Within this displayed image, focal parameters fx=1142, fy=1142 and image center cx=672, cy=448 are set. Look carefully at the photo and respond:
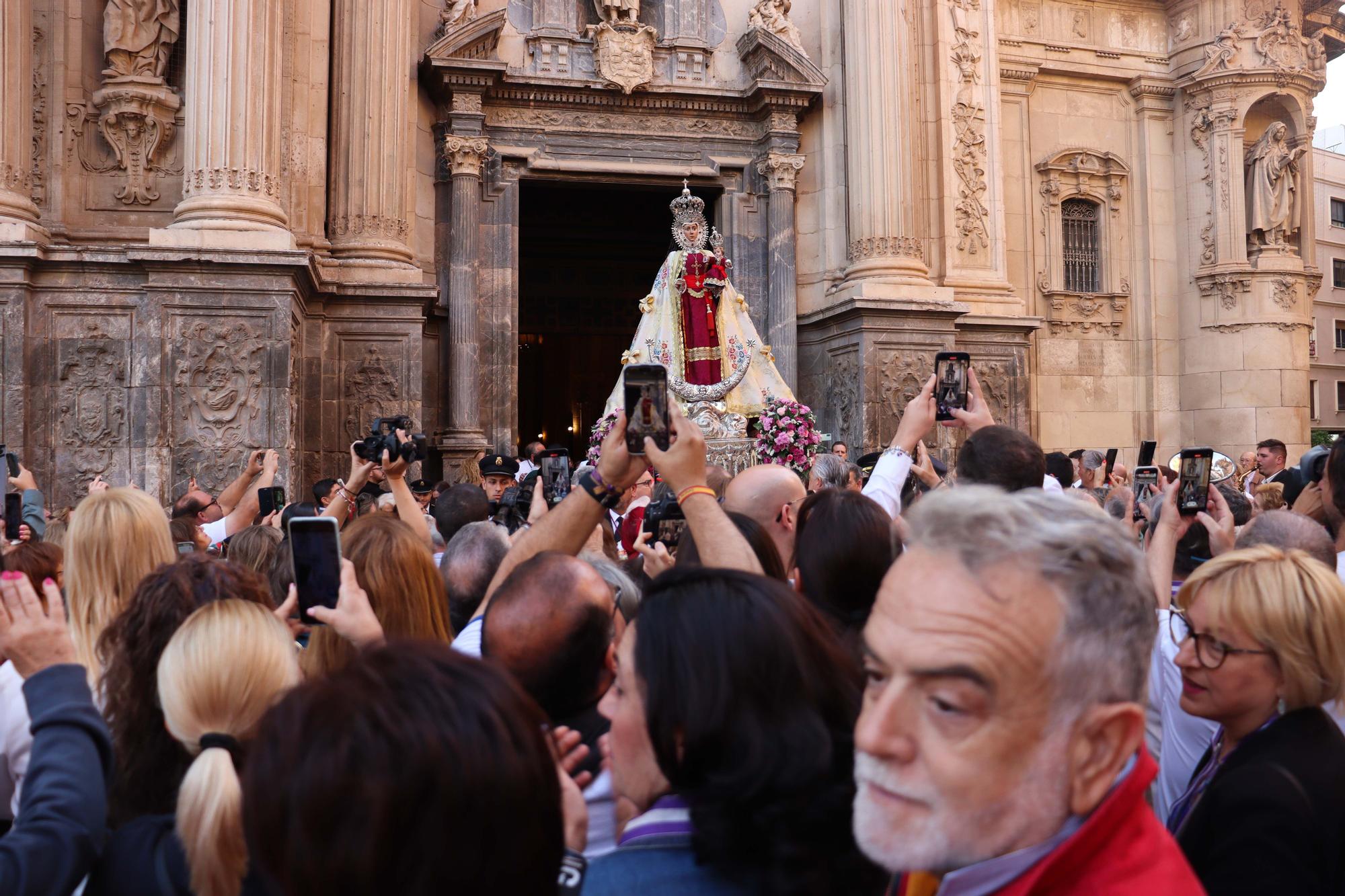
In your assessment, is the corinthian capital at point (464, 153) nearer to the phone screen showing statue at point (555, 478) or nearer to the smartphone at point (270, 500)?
the smartphone at point (270, 500)

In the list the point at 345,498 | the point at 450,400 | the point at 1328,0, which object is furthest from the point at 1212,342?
the point at 345,498

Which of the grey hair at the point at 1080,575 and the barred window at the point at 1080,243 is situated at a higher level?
the barred window at the point at 1080,243

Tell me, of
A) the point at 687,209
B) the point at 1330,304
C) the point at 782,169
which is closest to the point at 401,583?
the point at 687,209

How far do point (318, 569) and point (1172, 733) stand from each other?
2.37 meters

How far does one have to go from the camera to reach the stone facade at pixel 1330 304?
39000 millimetres

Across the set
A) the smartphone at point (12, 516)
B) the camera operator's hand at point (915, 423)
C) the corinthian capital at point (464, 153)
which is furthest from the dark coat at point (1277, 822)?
the corinthian capital at point (464, 153)

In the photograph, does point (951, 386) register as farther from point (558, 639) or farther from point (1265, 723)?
point (558, 639)

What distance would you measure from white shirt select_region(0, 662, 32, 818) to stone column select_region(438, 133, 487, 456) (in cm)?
1165

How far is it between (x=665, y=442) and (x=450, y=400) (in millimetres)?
11199

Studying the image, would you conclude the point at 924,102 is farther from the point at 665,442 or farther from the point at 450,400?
the point at 665,442

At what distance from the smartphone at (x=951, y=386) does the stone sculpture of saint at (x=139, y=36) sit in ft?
33.2

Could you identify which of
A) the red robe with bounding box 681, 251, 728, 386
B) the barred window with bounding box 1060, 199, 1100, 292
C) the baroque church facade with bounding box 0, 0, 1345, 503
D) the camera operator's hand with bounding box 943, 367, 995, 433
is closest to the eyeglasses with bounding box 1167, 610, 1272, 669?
the camera operator's hand with bounding box 943, 367, 995, 433

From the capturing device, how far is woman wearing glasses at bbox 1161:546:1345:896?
2223 mm

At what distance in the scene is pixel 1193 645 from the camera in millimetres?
2688
